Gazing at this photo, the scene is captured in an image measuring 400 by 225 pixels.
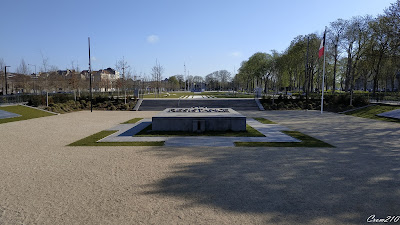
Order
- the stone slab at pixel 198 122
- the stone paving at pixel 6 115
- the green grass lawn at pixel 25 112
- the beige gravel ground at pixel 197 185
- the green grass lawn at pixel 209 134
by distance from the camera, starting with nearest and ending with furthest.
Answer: the beige gravel ground at pixel 197 185 → the green grass lawn at pixel 209 134 → the stone slab at pixel 198 122 → the stone paving at pixel 6 115 → the green grass lawn at pixel 25 112

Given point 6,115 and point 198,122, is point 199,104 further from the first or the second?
point 6,115

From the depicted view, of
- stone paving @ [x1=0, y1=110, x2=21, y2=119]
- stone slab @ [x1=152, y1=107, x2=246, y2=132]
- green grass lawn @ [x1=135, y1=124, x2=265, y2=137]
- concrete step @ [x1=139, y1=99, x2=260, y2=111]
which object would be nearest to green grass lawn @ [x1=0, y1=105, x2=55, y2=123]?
stone paving @ [x1=0, y1=110, x2=21, y2=119]

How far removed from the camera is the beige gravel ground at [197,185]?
193 inches

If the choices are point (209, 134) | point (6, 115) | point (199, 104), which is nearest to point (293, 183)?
point (209, 134)

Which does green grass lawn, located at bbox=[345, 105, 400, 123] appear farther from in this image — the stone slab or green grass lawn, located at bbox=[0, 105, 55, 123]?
green grass lawn, located at bbox=[0, 105, 55, 123]

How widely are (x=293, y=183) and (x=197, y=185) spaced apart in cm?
257

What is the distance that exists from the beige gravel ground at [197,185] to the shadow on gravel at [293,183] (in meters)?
0.02

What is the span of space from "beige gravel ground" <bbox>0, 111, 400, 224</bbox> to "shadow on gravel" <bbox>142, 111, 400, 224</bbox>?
23 mm

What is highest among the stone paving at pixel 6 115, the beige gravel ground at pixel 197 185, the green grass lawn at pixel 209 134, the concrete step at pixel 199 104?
→ the concrete step at pixel 199 104

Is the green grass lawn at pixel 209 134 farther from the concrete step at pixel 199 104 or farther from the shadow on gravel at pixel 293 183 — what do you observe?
the concrete step at pixel 199 104

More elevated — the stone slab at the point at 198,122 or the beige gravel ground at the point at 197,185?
the stone slab at the point at 198,122

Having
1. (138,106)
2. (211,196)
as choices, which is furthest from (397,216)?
(138,106)

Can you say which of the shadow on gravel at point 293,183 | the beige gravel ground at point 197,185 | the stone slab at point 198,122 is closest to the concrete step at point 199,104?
the stone slab at point 198,122

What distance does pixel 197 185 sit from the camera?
6445mm
